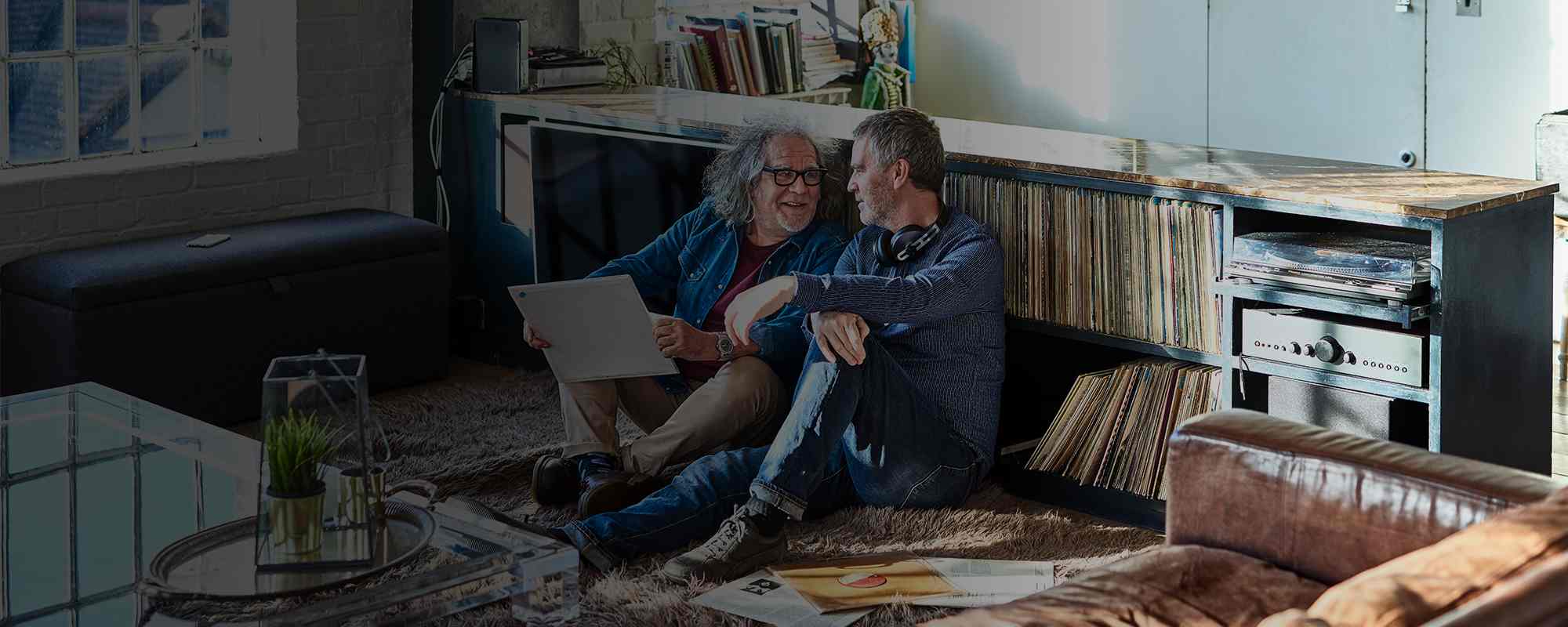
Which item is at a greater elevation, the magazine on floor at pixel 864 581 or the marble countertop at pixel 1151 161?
the marble countertop at pixel 1151 161

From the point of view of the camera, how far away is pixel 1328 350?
2.92 metres

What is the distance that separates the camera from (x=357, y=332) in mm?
4402

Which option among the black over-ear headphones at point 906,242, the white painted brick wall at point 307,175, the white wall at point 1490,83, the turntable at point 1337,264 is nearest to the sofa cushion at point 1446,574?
the turntable at point 1337,264

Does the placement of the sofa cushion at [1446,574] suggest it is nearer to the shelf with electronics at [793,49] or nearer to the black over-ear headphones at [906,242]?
the black over-ear headphones at [906,242]

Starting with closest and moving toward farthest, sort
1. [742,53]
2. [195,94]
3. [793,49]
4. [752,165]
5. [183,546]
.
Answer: [183,546], [752,165], [195,94], [742,53], [793,49]

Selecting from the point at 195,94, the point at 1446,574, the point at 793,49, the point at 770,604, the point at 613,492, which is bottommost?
the point at 770,604

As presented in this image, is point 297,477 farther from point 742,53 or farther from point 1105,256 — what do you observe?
point 742,53

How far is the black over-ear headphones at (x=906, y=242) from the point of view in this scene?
10.8 ft

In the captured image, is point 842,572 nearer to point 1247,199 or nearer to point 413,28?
point 1247,199

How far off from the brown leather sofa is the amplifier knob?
567mm

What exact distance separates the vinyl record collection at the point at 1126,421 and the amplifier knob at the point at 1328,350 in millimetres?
276

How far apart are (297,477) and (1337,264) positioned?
5.86ft

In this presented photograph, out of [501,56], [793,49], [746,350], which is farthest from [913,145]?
[793,49]

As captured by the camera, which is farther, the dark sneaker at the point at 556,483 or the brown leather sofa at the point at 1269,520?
the dark sneaker at the point at 556,483
